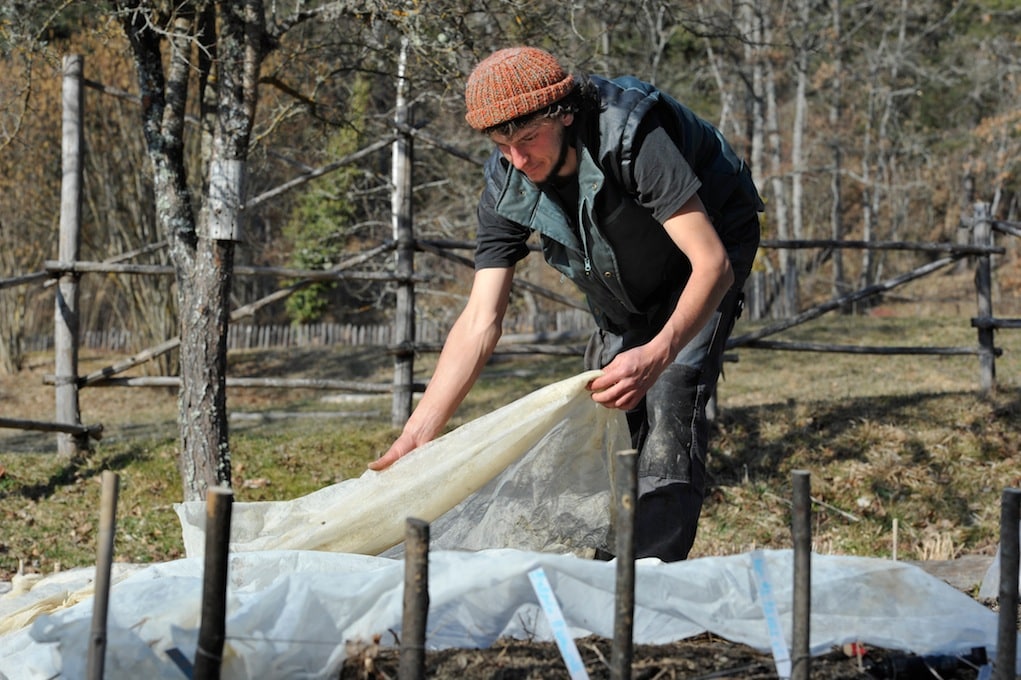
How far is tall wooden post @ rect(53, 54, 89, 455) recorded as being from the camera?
6645 mm

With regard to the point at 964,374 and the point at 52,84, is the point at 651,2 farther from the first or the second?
the point at 52,84

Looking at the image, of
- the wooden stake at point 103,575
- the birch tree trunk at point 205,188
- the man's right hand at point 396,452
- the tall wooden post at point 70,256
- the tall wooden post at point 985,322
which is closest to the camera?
the wooden stake at point 103,575

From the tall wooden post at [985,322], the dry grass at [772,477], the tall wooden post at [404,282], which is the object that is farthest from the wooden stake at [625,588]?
the tall wooden post at [985,322]

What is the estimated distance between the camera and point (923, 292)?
25.9 metres

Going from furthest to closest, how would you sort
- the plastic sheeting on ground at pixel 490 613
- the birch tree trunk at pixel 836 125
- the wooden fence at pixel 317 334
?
the birch tree trunk at pixel 836 125 → the wooden fence at pixel 317 334 → the plastic sheeting on ground at pixel 490 613

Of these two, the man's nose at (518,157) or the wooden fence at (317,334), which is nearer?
the man's nose at (518,157)

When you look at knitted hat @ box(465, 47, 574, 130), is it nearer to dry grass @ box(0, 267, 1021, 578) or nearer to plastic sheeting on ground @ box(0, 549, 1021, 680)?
plastic sheeting on ground @ box(0, 549, 1021, 680)

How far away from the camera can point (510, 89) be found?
8.53 ft

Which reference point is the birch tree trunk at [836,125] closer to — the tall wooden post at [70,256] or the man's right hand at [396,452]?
the tall wooden post at [70,256]

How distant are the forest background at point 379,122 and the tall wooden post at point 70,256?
0.24 metres

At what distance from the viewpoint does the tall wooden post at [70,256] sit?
21.8ft

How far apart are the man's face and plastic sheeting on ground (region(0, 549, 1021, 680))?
3.59ft

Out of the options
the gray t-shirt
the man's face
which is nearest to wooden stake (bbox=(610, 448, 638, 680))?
the gray t-shirt

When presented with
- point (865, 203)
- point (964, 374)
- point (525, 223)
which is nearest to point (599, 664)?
point (525, 223)
